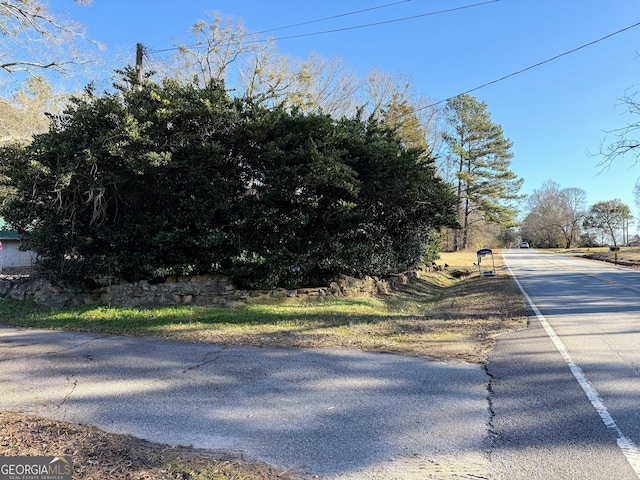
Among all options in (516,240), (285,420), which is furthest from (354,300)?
(516,240)

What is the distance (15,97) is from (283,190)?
19488 mm

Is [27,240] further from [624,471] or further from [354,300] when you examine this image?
[624,471]

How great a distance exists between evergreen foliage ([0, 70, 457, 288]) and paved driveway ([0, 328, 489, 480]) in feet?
13.5

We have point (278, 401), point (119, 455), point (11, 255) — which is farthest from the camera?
point (11, 255)

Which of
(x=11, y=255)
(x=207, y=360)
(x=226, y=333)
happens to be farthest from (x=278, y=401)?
(x=11, y=255)

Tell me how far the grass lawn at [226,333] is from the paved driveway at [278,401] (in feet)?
1.00

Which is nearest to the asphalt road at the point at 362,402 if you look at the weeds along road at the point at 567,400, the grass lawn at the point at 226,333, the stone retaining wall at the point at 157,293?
the weeds along road at the point at 567,400

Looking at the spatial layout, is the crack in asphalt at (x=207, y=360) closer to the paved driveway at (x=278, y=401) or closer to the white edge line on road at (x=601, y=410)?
the paved driveway at (x=278, y=401)

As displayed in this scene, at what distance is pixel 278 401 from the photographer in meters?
4.69

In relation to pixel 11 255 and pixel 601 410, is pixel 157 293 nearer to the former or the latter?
pixel 601 410

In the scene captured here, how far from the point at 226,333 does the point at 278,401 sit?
142 inches

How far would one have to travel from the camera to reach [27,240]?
11.4 meters

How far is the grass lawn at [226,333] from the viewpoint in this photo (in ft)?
10.6

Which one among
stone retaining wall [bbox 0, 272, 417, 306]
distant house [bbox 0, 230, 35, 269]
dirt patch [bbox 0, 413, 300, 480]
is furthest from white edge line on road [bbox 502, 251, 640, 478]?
distant house [bbox 0, 230, 35, 269]
